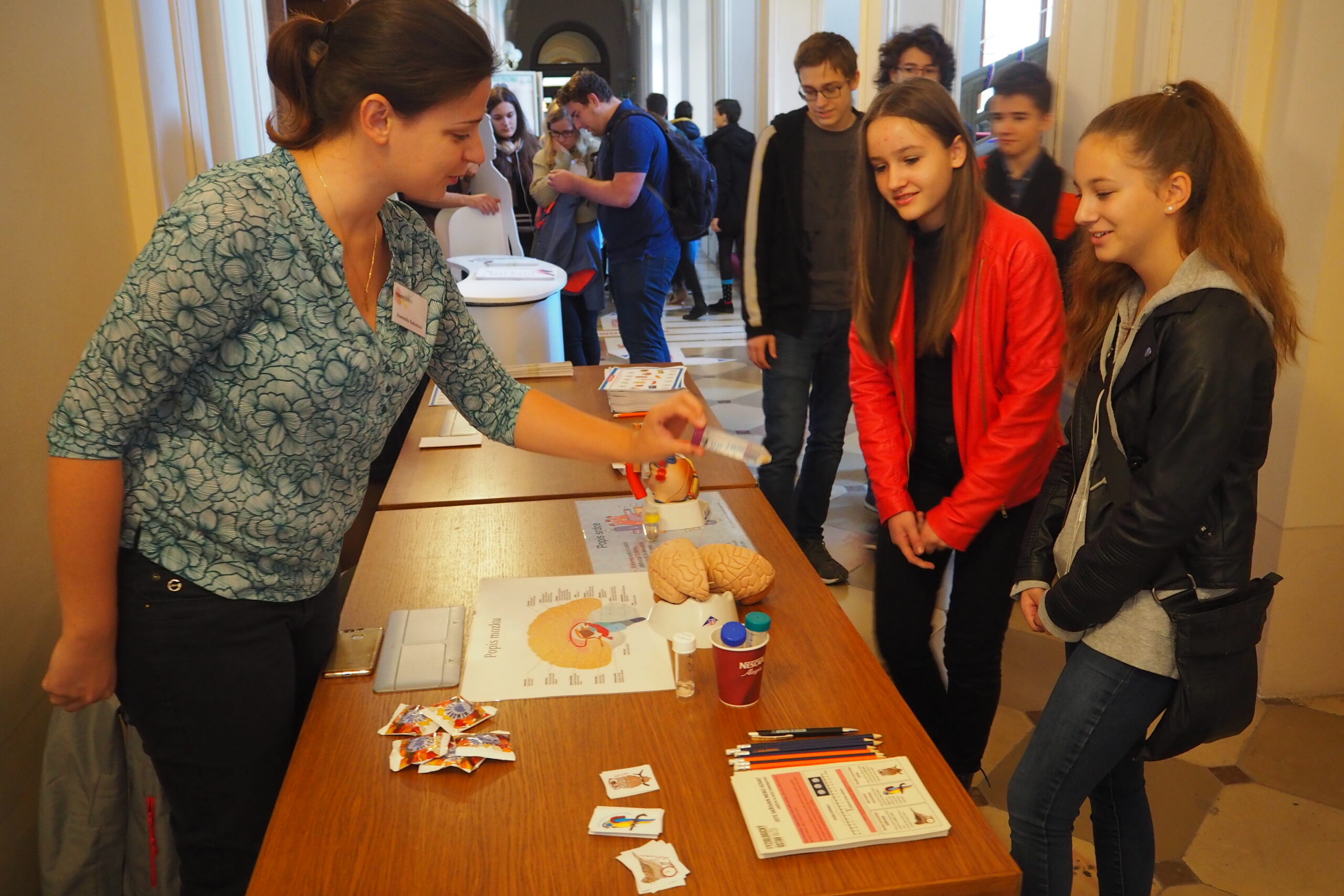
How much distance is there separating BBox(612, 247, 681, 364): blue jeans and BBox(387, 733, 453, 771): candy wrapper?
10.4 feet

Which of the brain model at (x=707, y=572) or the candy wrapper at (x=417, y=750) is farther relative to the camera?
the brain model at (x=707, y=572)

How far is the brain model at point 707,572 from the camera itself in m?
1.42

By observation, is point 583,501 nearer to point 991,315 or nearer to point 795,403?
point 991,315

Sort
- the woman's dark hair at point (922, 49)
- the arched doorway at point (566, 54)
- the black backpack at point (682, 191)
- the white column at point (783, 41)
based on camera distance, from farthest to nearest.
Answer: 1. the arched doorway at point (566, 54)
2. the white column at point (783, 41)
3. the black backpack at point (682, 191)
4. the woman's dark hair at point (922, 49)

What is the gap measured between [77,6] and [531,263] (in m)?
2.31

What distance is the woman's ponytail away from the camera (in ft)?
3.88

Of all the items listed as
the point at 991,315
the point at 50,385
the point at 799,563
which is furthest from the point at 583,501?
the point at 50,385

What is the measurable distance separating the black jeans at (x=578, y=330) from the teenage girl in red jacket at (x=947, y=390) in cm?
285

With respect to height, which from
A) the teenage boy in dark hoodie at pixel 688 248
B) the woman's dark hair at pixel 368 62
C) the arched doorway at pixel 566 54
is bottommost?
the teenage boy in dark hoodie at pixel 688 248

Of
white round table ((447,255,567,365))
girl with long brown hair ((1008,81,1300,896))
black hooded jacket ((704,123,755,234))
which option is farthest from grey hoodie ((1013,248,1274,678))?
black hooded jacket ((704,123,755,234))

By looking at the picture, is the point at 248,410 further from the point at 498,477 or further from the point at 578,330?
the point at 578,330

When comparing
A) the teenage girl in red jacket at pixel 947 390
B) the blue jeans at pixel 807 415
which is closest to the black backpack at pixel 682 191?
the blue jeans at pixel 807 415

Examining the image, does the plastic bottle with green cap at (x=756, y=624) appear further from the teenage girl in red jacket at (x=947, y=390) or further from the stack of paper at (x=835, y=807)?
the teenage girl in red jacket at (x=947, y=390)

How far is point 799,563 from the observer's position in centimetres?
171
